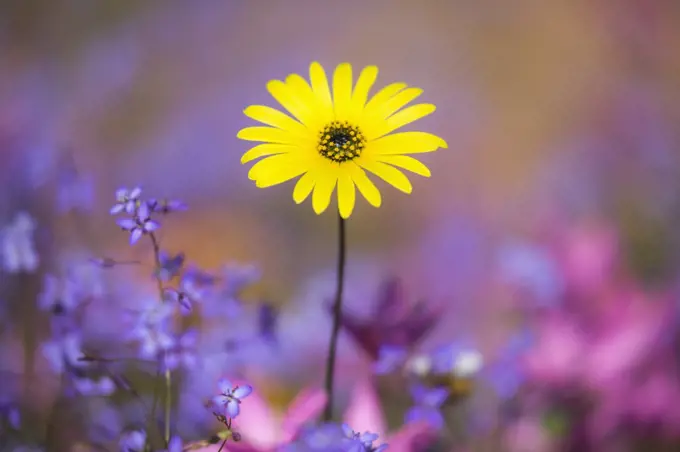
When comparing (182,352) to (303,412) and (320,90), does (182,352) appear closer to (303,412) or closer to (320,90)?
(303,412)

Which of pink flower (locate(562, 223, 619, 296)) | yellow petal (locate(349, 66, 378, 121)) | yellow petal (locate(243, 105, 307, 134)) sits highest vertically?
yellow petal (locate(349, 66, 378, 121))

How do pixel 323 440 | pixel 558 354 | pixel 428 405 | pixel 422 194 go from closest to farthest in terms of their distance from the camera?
pixel 323 440, pixel 428 405, pixel 558 354, pixel 422 194

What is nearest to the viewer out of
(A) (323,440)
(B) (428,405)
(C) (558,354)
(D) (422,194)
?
(A) (323,440)

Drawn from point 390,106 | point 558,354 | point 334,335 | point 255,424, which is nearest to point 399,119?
point 390,106

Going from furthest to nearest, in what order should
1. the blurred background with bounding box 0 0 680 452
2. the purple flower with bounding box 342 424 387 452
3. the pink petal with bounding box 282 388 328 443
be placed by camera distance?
1. the blurred background with bounding box 0 0 680 452
2. the pink petal with bounding box 282 388 328 443
3. the purple flower with bounding box 342 424 387 452

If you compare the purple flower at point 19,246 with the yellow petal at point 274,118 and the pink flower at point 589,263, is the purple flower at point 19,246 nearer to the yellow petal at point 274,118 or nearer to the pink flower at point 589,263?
the yellow petal at point 274,118

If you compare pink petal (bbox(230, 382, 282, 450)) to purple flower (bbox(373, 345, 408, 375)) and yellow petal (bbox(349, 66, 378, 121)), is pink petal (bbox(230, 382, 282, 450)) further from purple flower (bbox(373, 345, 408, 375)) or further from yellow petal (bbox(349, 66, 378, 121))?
yellow petal (bbox(349, 66, 378, 121))

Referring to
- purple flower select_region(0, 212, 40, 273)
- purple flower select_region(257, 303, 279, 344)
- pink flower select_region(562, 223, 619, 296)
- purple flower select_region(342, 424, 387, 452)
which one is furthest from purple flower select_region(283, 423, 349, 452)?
pink flower select_region(562, 223, 619, 296)
